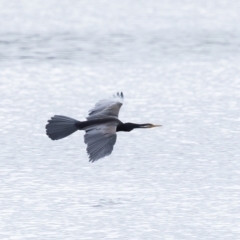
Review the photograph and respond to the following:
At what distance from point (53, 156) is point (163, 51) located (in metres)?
9.35

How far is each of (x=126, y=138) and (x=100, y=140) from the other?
2.76 metres

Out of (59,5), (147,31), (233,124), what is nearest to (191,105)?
(233,124)

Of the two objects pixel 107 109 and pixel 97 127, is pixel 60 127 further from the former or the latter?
pixel 107 109

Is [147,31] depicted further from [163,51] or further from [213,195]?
[213,195]

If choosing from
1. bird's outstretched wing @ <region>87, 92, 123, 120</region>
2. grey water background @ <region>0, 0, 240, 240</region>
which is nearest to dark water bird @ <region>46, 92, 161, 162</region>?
bird's outstretched wing @ <region>87, 92, 123, 120</region>

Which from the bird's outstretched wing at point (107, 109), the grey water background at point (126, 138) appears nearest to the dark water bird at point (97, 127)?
the bird's outstretched wing at point (107, 109)

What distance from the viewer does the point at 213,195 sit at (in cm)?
806

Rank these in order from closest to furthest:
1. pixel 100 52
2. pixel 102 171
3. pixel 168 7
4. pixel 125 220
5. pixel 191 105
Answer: pixel 125 220, pixel 102 171, pixel 191 105, pixel 100 52, pixel 168 7

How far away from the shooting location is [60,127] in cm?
844

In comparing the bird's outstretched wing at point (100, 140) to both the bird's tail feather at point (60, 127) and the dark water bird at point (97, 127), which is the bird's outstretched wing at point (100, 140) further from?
the bird's tail feather at point (60, 127)

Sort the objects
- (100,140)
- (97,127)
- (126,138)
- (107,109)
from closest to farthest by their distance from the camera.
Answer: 1. (100,140)
2. (97,127)
3. (107,109)
4. (126,138)

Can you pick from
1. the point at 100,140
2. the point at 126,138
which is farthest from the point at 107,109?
the point at 126,138

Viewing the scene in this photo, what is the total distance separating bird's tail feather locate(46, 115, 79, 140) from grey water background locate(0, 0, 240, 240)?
0.47 meters

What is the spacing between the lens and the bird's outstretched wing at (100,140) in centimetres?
762
